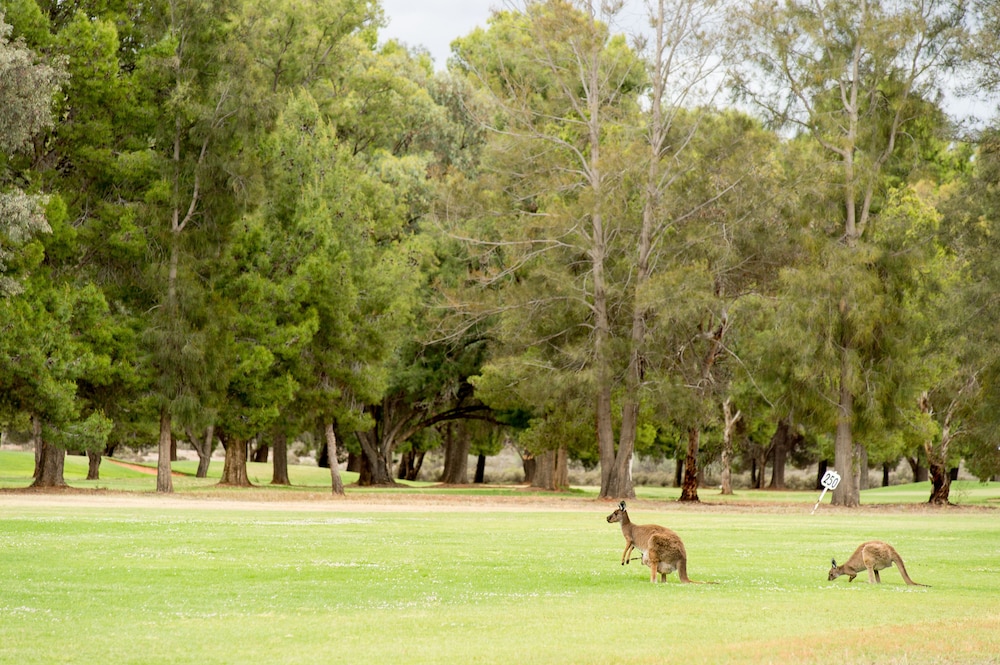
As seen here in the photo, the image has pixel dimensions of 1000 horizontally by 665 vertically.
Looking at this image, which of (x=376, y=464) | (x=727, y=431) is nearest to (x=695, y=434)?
(x=727, y=431)

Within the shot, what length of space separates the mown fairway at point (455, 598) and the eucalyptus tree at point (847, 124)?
62.2 feet

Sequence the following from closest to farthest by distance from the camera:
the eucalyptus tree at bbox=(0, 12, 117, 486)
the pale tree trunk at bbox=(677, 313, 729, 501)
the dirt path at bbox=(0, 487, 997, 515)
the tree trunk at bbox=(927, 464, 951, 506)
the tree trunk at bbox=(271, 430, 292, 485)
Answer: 1. the dirt path at bbox=(0, 487, 997, 515)
2. the eucalyptus tree at bbox=(0, 12, 117, 486)
3. the pale tree trunk at bbox=(677, 313, 729, 501)
4. the tree trunk at bbox=(927, 464, 951, 506)
5. the tree trunk at bbox=(271, 430, 292, 485)

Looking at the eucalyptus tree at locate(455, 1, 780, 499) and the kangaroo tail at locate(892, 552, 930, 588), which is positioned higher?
the eucalyptus tree at locate(455, 1, 780, 499)

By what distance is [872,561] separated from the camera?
15.7 m

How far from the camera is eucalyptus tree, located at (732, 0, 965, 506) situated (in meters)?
44.5

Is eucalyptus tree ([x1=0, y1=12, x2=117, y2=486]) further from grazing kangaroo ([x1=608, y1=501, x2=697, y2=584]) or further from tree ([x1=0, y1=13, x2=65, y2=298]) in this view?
grazing kangaroo ([x1=608, y1=501, x2=697, y2=584])

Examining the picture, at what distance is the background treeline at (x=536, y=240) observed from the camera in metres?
43.2

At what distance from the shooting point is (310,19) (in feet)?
177

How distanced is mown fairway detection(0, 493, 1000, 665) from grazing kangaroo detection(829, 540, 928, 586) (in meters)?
0.24

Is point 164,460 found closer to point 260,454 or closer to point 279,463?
point 279,463

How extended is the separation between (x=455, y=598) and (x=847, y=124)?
37720 millimetres

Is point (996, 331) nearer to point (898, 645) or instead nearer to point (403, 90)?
point (898, 645)

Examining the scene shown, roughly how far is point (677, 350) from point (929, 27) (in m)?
14.5

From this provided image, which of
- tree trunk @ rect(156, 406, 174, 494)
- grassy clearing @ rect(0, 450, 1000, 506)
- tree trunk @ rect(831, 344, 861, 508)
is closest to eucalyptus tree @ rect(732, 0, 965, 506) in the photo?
tree trunk @ rect(831, 344, 861, 508)
